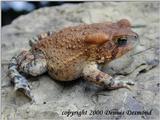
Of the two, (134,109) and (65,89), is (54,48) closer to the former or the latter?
(65,89)

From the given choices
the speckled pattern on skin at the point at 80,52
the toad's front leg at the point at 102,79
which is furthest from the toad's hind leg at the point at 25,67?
the toad's front leg at the point at 102,79

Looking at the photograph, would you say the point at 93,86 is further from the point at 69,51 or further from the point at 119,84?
the point at 69,51

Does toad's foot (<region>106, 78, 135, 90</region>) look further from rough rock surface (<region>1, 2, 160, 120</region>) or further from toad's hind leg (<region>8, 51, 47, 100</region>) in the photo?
toad's hind leg (<region>8, 51, 47, 100</region>)

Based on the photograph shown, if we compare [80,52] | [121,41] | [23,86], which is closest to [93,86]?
[80,52]

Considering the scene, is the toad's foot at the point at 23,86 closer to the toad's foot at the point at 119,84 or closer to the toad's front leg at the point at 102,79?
the toad's front leg at the point at 102,79

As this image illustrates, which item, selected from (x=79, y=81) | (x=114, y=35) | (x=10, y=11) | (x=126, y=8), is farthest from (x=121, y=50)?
(x=10, y=11)
